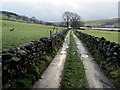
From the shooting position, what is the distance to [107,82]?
5531 millimetres

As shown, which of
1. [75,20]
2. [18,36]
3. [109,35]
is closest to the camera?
[18,36]

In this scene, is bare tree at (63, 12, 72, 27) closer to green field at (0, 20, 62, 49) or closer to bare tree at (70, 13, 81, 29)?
bare tree at (70, 13, 81, 29)

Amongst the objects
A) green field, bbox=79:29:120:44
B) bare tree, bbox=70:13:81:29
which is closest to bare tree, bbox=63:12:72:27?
bare tree, bbox=70:13:81:29

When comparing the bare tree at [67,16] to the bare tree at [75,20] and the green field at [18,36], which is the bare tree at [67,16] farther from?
the green field at [18,36]

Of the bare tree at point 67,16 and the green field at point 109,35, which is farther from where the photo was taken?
the bare tree at point 67,16

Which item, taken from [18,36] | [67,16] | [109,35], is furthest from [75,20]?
[18,36]

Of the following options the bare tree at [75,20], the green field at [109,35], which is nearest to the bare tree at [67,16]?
the bare tree at [75,20]

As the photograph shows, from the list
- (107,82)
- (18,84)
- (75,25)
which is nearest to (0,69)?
(18,84)

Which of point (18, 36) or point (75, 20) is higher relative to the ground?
point (75, 20)

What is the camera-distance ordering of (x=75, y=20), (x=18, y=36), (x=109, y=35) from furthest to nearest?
(x=75, y=20), (x=109, y=35), (x=18, y=36)

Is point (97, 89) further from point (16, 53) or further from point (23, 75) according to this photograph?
point (16, 53)

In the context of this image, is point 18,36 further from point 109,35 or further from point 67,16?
point 67,16

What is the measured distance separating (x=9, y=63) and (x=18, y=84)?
0.77 m

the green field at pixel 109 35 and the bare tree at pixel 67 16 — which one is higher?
the bare tree at pixel 67 16
